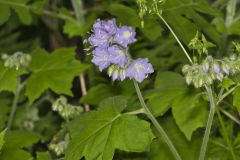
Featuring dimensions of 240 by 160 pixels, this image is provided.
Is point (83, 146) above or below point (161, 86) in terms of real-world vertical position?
above

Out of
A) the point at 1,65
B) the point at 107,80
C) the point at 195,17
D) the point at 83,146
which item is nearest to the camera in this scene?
the point at 83,146

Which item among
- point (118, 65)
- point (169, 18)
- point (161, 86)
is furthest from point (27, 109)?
point (118, 65)

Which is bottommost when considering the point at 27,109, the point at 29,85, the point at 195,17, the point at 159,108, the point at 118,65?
the point at 27,109

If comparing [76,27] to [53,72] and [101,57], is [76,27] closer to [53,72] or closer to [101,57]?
[53,72]

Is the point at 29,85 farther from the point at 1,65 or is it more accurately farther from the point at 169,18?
the point at 169,18

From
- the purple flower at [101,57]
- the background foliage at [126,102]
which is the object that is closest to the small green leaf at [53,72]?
the background foliage at [126,102]

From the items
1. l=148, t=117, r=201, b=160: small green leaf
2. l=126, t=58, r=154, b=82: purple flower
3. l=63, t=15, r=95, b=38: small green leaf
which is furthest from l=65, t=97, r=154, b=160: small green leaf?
l=63, t=15, r=95, b=38: small green leaf

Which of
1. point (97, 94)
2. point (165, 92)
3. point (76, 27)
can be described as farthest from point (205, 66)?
point (76, 27)
